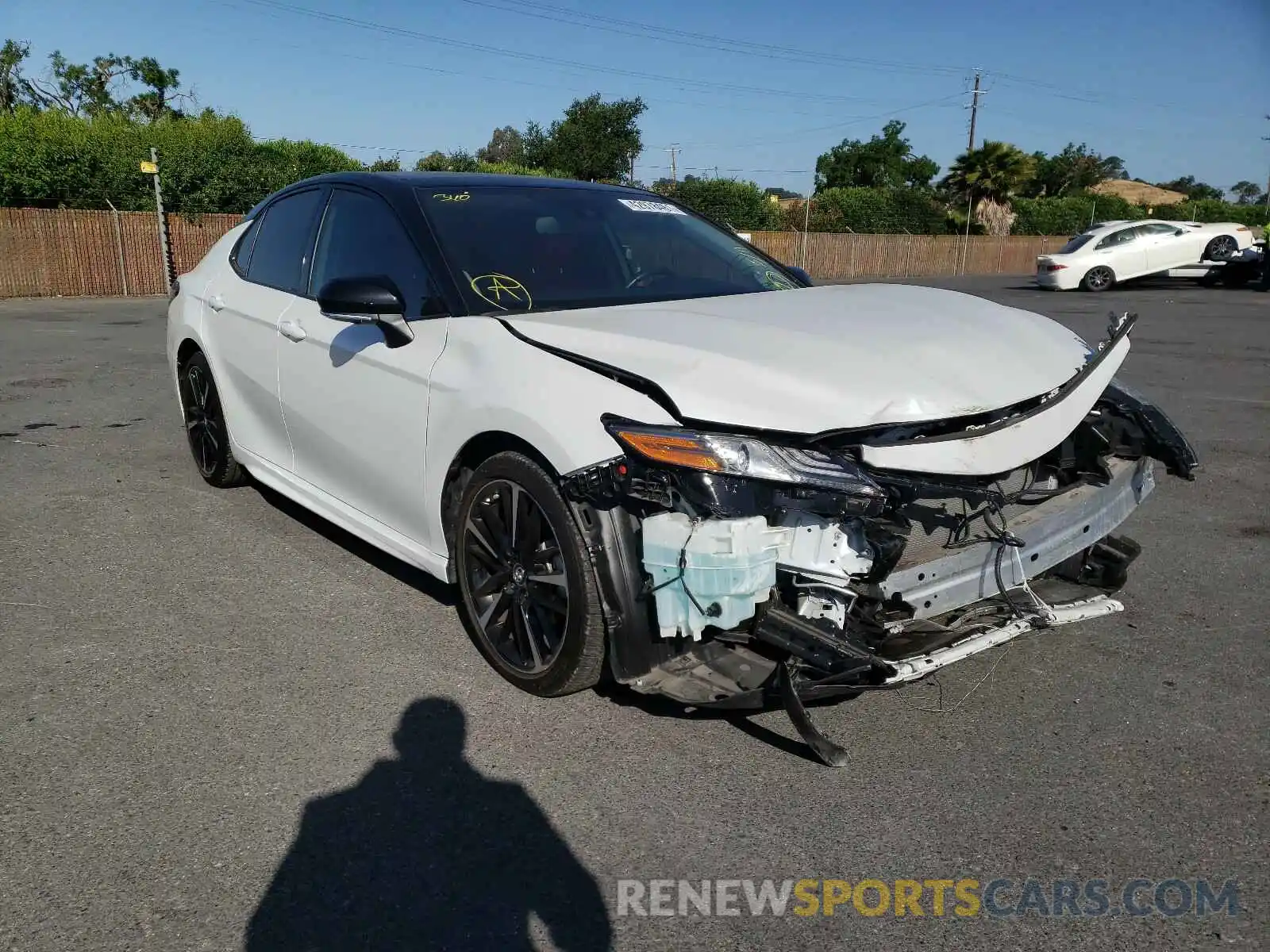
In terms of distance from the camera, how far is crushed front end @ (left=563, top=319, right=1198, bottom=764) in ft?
8.77

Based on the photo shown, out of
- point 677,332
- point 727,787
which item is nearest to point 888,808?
point 727,787

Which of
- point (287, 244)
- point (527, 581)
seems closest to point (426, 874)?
point (527, 581)

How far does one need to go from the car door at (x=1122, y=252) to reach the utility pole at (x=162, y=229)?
22096 mm

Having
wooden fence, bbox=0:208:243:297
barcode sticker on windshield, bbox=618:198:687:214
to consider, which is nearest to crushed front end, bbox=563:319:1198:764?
barcode sticker on windshield, bbox=618:198:687:214

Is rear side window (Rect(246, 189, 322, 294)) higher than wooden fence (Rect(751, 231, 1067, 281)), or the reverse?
rear side window (Rect(246, 189, 322, 294))

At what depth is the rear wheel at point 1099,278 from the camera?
25.0m

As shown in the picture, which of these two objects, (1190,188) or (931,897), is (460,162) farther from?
→ (1190,188)

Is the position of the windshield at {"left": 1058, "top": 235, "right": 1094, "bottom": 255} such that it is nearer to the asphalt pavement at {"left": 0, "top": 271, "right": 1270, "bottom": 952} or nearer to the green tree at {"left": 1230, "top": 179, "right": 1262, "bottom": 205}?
the asphalt pavement at {"left": 0, "top": 271, "right": 1270, "bottom": 952}

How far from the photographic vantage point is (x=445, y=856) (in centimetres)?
252

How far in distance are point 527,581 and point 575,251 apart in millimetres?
1448

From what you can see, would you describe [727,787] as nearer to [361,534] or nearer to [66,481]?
[361,534]

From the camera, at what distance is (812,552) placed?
272cm

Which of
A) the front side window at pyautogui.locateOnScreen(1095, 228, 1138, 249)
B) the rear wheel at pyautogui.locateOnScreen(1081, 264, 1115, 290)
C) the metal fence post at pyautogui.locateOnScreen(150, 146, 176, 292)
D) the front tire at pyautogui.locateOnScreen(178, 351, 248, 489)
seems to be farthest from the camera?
the rear wheel at pyautogui.locateOnScreen(1081, 264, 1115, 290)

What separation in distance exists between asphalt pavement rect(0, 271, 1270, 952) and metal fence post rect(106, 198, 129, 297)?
21.8m
